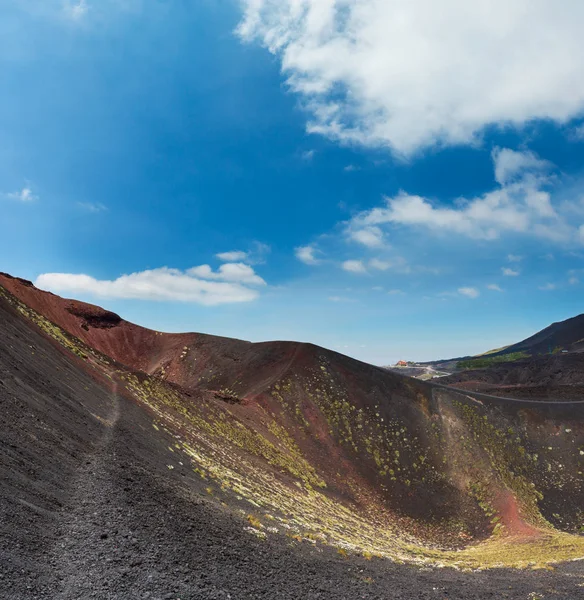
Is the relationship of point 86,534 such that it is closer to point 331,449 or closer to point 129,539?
point 129,539

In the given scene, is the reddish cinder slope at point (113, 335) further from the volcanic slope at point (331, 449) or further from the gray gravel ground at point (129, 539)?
the gray gravel ground at point (129, 539)

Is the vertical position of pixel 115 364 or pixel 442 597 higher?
pixel 115 364

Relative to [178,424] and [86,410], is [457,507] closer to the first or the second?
[178,424]

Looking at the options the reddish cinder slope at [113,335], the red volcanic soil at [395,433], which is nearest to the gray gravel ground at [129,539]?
the red volcanic soil at [395,433]

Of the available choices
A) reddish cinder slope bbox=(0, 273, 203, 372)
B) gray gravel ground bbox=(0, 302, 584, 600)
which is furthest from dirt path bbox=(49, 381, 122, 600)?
reddish cinder slope bbox=(0, 273, 203, 372)

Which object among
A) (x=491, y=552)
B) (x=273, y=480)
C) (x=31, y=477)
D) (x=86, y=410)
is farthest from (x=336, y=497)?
(x=31, y=477)

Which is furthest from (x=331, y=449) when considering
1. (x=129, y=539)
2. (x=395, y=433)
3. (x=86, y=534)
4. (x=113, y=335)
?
(x=113, y=335)

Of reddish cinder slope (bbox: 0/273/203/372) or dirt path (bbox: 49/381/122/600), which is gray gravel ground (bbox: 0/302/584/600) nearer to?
dirt path (bbox: 49/381/122/600)

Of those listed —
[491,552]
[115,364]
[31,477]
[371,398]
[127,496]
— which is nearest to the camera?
[31,477]
